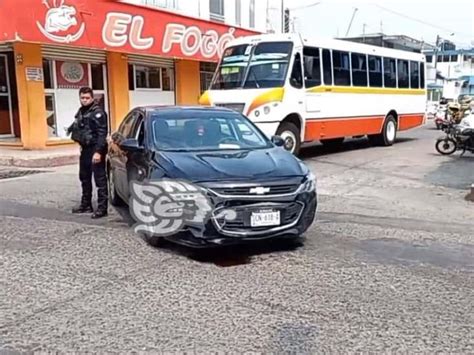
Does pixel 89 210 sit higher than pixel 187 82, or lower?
lower

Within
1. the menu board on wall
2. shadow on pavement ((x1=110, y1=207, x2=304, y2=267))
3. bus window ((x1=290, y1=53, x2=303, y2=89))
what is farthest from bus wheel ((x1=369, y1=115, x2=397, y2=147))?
shadow on pavement ((x1=110, y1=207, x2=304, y2=267))

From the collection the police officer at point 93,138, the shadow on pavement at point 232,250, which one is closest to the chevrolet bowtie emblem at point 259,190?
the shadow on pavement at point 232,250

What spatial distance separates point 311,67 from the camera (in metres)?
14.0

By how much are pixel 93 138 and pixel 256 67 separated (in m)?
6.82

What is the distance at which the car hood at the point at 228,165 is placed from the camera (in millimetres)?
5699

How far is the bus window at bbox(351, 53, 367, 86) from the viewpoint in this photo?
1590 cm

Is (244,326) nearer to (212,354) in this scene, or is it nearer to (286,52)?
(212,354)

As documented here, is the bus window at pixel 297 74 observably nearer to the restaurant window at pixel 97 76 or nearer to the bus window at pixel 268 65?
the bus window at pixel 268 65

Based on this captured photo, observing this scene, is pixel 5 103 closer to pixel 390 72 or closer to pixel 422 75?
pixel 390 72

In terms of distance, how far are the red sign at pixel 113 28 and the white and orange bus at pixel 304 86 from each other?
11.0ft

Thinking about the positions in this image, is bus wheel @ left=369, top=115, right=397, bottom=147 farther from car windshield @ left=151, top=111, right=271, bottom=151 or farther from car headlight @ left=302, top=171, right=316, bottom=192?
car headlight @ left=302, top=171, right=316, bottom=192

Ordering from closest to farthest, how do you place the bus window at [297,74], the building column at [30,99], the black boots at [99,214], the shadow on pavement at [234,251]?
1. the shadow on pavement at [234,251]
2. the black boots at [99,214]
3. the bus window at [297,74]
4. the building column at [30,99]

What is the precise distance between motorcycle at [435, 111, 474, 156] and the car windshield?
8.58m

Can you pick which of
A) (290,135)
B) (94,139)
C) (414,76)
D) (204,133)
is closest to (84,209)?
(94,139)
